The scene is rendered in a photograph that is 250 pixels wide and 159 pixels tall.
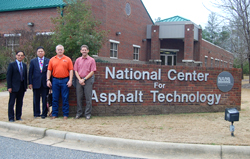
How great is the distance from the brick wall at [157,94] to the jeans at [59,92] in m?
0.36

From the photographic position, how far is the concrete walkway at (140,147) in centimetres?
449

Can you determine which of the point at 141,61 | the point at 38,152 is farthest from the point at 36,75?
the point at 141,61

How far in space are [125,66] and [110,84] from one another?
69 centimetres

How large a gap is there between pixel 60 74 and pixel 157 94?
294cm

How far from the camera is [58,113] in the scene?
704 centimetres

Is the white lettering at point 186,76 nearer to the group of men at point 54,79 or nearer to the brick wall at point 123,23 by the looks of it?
the group of men at point 54,79

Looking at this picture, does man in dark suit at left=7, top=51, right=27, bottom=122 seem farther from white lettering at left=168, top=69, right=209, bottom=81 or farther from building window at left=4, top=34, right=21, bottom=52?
building window at left=4, top=34, right=21, bottom=52

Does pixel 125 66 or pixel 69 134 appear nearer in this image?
pixel 69 134

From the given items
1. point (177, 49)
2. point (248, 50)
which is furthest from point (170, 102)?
point (177, 49)

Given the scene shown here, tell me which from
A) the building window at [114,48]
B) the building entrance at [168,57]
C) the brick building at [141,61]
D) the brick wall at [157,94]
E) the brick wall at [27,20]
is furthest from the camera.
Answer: the building entrance at [168,57]

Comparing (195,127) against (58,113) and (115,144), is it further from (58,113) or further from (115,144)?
(58,113)

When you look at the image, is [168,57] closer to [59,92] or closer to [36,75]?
[59,92]

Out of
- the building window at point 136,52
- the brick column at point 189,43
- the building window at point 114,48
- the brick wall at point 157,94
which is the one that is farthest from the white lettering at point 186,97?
the building window at point 136,52

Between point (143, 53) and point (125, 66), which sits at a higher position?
point (143, 53)
